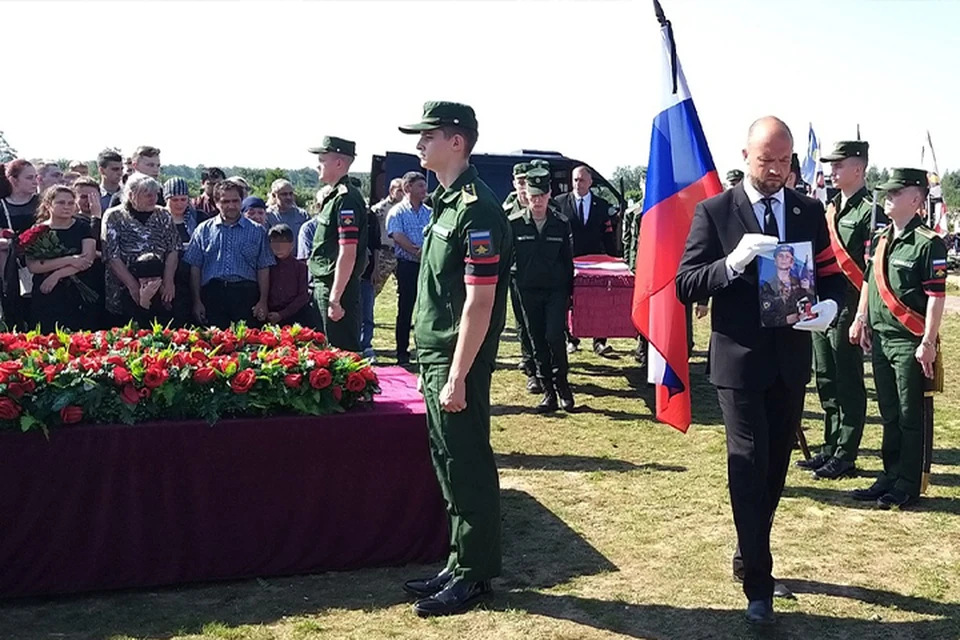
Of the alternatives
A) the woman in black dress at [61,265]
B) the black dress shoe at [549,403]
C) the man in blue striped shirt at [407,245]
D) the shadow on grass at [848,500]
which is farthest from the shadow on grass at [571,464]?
A: the man in blue striped shirt at [407,245]

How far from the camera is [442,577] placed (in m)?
4.48

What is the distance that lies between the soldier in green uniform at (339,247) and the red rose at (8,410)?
2.63 meters

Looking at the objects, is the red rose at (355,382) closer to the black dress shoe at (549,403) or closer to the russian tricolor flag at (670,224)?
the russian tricolor flag at (670,224)

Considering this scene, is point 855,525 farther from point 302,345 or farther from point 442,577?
point 302,345

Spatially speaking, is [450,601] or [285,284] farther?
[285,284]

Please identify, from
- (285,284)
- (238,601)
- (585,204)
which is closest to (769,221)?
(238,601)

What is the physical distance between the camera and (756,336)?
4.09m

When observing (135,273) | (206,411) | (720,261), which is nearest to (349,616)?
(206,411)

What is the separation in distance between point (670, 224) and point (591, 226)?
5.63 meters

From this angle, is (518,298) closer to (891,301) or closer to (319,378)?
(891,301)

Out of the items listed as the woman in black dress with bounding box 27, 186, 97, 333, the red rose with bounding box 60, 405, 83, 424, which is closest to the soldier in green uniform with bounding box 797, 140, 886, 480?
the red rose with bounding box 60, 405, 83, 424

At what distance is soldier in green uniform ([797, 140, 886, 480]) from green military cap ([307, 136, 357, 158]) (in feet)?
10.5

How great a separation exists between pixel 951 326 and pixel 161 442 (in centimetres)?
1356

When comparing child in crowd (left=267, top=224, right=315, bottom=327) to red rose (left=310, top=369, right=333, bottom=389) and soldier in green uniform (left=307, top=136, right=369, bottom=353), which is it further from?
red rose (left=310, top=369, right=333, bottom=389)
